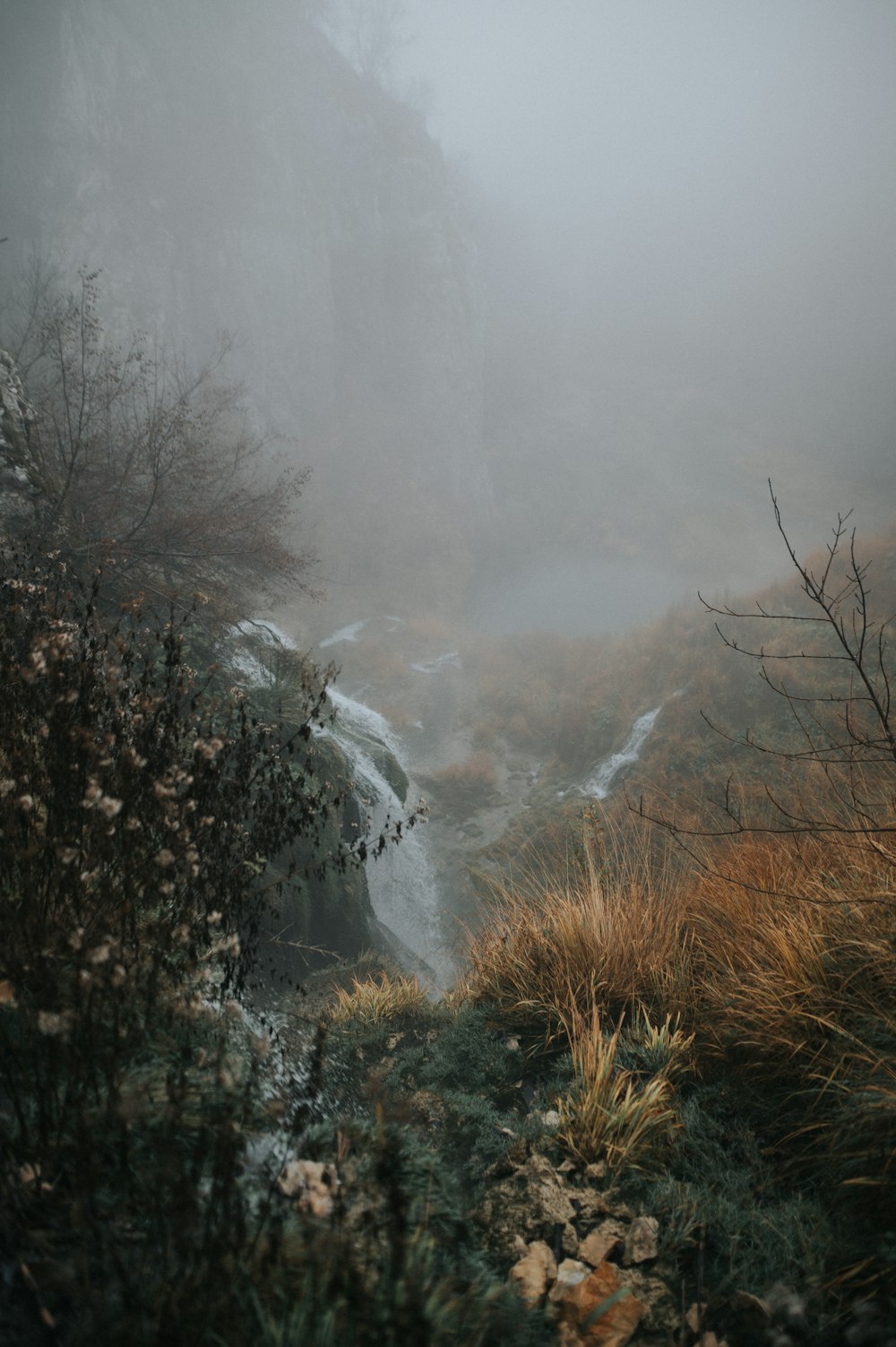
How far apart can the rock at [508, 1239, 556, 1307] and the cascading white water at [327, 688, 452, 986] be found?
6976mm

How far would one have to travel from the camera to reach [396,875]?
10.7m

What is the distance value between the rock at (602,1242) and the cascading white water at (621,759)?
10.9 metres

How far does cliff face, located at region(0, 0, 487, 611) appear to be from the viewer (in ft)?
63.6

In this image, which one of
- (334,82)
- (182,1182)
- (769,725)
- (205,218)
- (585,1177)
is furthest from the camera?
(334,82)

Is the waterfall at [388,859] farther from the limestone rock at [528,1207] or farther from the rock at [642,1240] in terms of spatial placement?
the rock at [642,1240]

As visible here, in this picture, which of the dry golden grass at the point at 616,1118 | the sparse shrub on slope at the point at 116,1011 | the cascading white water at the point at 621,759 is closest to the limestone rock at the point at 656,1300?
the dry golden grass at the point at 616,1118

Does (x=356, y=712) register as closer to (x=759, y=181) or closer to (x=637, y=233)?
(x=637, y=233)

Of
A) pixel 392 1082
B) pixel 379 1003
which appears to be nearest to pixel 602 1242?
pixel 392 1082

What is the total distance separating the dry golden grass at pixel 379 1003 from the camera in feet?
12.2

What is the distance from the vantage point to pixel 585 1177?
1977mm

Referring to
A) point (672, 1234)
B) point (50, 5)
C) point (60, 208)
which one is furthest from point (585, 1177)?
point (50, 5)

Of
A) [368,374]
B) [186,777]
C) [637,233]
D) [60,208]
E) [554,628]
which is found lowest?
[186,777]

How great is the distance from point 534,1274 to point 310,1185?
2.54 ft

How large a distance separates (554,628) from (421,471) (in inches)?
471
